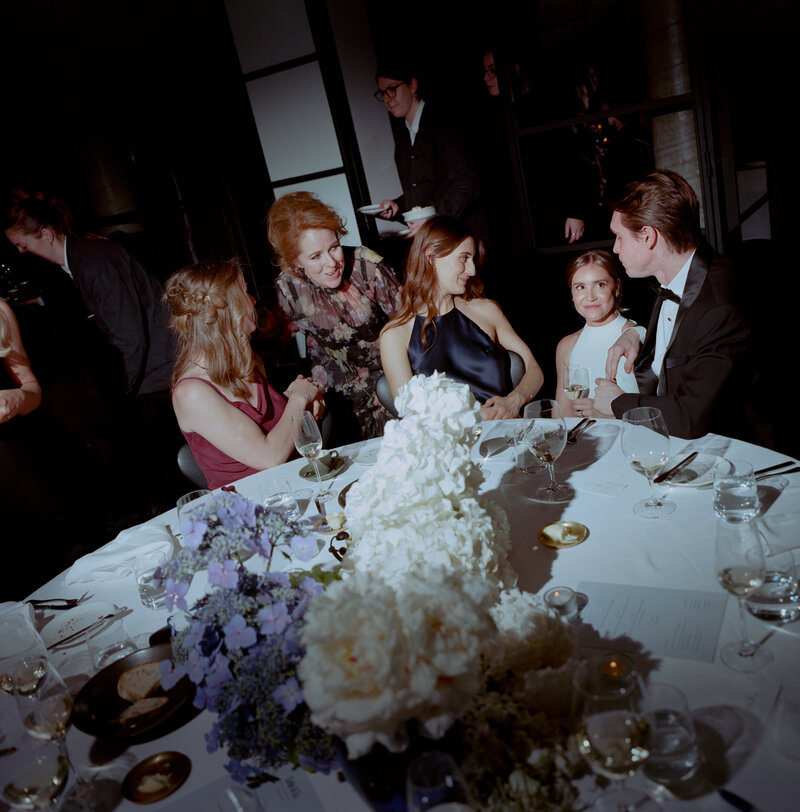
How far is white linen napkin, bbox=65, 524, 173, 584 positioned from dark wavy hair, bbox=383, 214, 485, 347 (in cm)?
156

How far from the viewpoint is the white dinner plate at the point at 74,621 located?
1.47 m

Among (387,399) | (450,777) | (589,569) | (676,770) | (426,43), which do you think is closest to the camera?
(450,777)

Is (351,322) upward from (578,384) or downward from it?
upward

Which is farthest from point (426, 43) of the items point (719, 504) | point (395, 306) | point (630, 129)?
point (719, 504)

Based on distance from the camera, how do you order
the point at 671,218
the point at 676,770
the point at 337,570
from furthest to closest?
the point at 671,218, the point at 337,570, the point at 676,770

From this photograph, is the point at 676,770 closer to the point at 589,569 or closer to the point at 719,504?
the point at 589,569

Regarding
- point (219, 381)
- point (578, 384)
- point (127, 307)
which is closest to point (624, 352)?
point (578, 384)

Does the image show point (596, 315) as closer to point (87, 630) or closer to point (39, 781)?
point (87, 630)

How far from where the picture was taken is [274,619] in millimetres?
900

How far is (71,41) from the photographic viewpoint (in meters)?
5.24

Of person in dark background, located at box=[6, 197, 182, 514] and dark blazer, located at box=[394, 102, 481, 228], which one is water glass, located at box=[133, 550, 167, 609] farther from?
dark blazer, located at box=[394, 102, 481, 228]

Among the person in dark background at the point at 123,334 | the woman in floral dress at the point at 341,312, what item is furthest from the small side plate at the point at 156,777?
the person in dark background at the point at 123,334

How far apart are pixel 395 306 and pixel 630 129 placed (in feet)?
5.79

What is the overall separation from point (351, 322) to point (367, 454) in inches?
56.2
